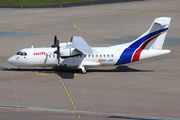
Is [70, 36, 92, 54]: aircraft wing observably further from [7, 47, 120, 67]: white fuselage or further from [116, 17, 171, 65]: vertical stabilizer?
[116, 17, 171, 65]: vertical stabilizer

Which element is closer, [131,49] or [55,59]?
[55,59]

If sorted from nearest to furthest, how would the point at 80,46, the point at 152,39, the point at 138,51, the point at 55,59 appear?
the point at 80,46
the point at 55,59
the point at 138,51
the point at 152,39

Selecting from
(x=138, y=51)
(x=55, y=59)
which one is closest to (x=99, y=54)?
(x=138, y=51)

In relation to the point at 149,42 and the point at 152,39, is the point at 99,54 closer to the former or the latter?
the point at 149,42

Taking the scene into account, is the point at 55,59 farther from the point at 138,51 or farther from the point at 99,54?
the point at 138,51

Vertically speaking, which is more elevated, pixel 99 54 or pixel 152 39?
pixel 152 39

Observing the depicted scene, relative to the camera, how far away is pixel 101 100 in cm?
3123

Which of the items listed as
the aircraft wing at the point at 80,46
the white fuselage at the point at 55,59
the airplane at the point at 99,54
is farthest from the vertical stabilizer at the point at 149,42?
the aircraft wing at the point at 80,46

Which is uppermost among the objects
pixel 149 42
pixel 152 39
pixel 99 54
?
pixel 152 39

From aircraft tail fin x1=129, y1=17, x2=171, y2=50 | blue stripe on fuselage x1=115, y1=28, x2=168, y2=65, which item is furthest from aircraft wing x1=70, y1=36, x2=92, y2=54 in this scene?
aircraft tail fin x1=129, y1=17, x2=171, y2=50

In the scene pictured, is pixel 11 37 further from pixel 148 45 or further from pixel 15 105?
pixel 15 105

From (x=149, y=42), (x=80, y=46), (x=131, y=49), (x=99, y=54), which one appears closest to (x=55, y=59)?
(x=80, y=46)

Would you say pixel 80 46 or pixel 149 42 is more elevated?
pixel 149 42

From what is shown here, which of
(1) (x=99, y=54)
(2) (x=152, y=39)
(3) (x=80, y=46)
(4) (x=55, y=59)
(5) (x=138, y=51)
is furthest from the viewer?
(2) (x=152, y=39)
